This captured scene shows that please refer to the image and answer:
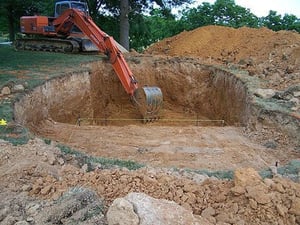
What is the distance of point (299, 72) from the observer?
10.0 m

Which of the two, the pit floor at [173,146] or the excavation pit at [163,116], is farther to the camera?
the excavation pit at [163,116]

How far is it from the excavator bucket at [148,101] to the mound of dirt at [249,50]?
9.82 ft

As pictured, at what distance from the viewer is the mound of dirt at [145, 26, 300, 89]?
10.5 meters

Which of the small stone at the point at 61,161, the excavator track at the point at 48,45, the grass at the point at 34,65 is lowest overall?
the small stone at the point at 61,161

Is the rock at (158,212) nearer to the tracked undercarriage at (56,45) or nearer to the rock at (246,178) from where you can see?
the rock at (246,178)

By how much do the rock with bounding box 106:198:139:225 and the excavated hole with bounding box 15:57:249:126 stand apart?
21.1 feet

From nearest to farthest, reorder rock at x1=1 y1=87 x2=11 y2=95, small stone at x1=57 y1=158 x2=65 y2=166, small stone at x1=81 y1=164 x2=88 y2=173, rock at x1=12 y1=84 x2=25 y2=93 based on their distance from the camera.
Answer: small stone at x1=81 y1=164 x2=88 y2=173
small stone at x1=57 y1=158 x2=65 y2=166
rock at x1=1 y1=87 x2=11 y2=95
rock at x1=12 y1=84 x2=25 y2=93

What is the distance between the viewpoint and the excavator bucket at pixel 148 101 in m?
10.6

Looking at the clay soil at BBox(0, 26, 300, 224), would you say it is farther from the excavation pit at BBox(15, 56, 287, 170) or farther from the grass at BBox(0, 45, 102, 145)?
the grass at BBox(0, 45, 102, 145)

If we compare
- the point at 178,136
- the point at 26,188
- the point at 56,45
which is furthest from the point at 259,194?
the point at 56,45

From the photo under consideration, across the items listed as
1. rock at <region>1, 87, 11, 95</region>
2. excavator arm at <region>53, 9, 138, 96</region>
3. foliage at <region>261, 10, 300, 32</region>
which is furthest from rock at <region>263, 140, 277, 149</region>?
foliage at <region>261, 10, 300, 32</region>

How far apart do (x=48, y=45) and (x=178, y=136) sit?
8.00m

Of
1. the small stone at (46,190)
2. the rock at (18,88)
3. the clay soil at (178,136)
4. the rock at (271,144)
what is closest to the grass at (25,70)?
the rock at (18,88)

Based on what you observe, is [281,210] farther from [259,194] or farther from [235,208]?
[235,208]
